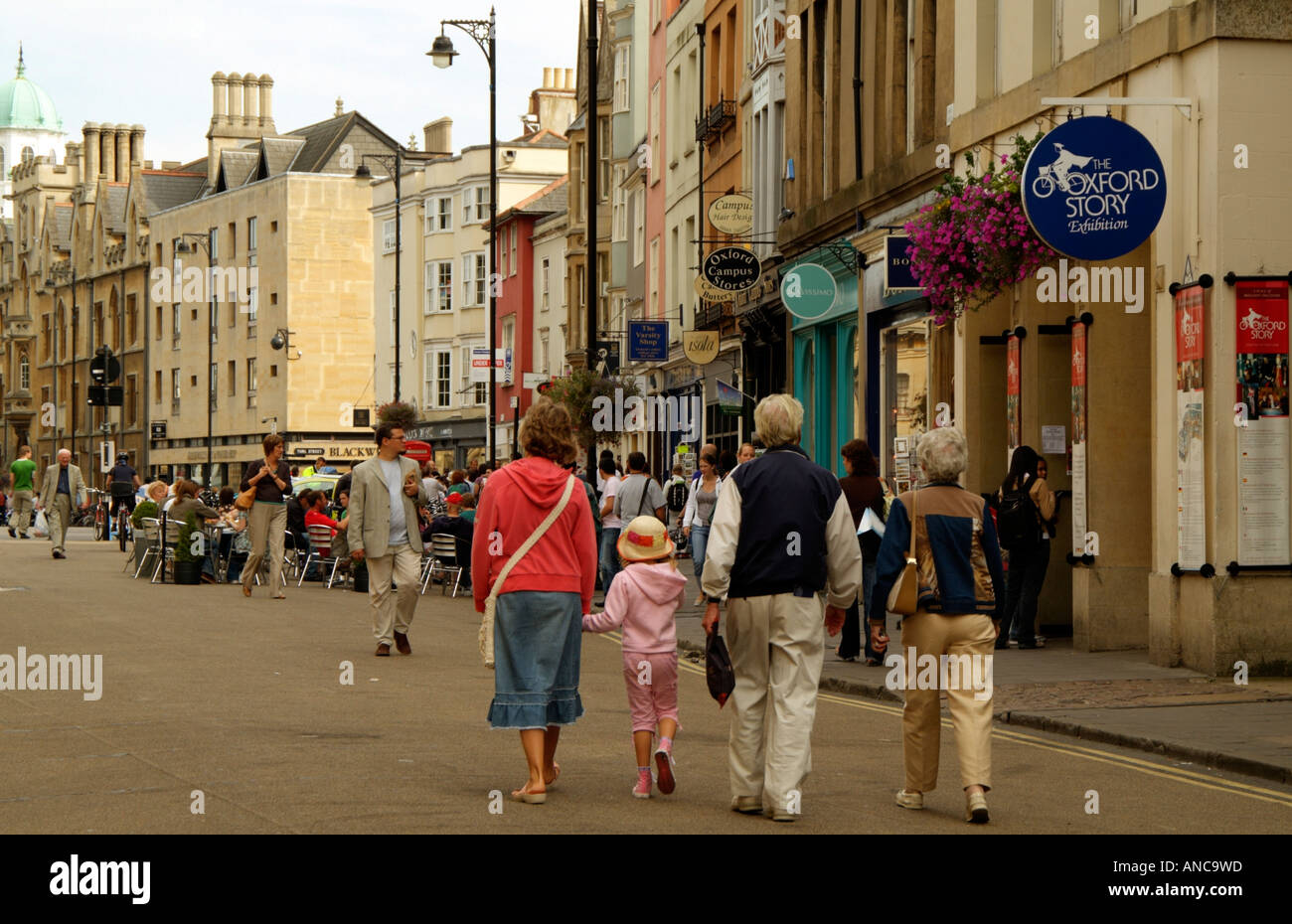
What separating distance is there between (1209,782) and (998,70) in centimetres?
1231

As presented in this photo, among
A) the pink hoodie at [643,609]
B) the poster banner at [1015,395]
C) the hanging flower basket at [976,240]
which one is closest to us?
the pink hoodie at [643,609]

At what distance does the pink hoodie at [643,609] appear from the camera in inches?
375

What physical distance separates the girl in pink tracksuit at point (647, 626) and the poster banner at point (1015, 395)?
31.3ft

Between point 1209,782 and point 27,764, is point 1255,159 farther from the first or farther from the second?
point 27,764

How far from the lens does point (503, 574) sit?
927 centimetres

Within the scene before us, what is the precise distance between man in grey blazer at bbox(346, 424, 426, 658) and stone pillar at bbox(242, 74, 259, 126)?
273 feet

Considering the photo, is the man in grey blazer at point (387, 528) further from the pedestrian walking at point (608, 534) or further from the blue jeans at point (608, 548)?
the blue jeans at point (608, 548)

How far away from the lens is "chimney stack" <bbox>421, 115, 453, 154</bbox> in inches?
3312

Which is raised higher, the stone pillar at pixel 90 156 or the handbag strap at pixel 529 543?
the stone pillar at pixel 90 156

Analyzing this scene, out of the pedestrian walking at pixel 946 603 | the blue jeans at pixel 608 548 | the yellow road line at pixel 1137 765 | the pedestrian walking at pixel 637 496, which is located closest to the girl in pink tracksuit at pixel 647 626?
the pedestrian walking at pixel 946 603

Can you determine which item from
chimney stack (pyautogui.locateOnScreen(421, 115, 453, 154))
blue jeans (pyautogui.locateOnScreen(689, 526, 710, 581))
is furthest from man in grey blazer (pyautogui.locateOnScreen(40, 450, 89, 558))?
chimney stack (pyautogui.locateOnScreen(421, 115, 453, 154))

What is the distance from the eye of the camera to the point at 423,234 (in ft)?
244

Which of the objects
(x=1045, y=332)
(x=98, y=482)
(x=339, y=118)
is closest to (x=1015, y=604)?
(x=1045, y=332)

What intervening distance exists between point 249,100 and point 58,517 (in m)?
67.0
